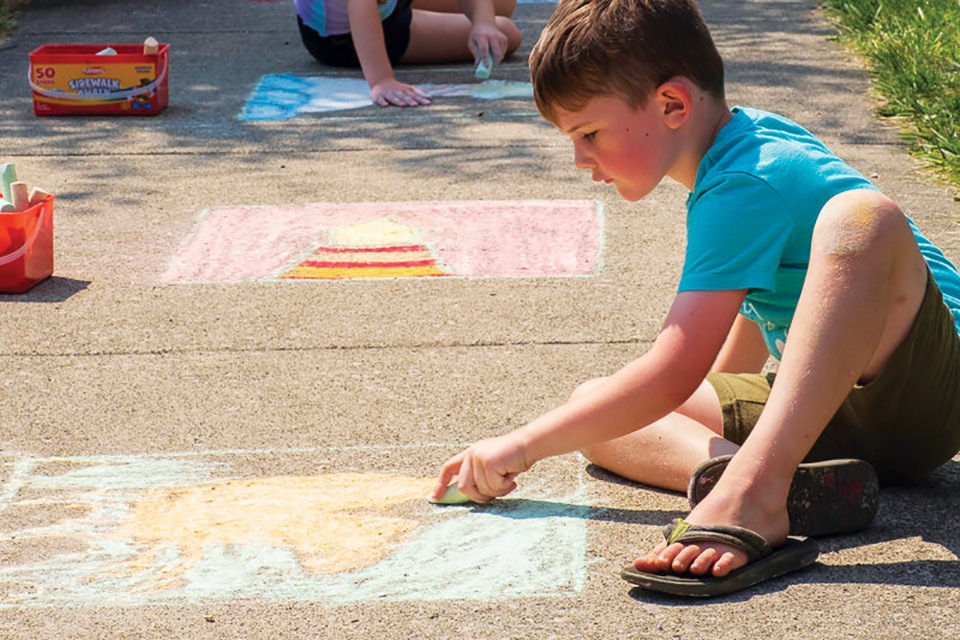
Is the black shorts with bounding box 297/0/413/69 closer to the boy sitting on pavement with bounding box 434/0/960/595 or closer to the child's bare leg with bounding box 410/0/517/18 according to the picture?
the child's bare leg with bounding box 410/0/517/18

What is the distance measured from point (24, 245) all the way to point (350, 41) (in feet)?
10.2

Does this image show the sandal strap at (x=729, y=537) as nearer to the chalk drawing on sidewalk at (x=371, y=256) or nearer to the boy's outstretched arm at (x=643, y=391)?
the boy's outstretched arm at (x=643, y=391)

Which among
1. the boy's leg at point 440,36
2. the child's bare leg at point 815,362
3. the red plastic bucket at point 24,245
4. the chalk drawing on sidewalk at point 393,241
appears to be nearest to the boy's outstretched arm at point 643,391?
the child's bare leg at point 815,362

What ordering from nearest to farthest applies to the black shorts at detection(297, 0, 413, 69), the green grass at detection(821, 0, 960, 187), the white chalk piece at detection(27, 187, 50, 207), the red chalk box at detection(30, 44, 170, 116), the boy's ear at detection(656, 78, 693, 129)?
the boy's ear at detection(656, 78, 693, 129) < the white chalk piece at detection(27, 187, 50, 207) < the green grass at detection(821, 0, 960, 187) < the red chalk box at detection(30, 44, 170, 116) < the black shorts at detection(297, 0, 413, 69)

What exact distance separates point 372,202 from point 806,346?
8.72 ft

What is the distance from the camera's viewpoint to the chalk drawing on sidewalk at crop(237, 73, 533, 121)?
596cm

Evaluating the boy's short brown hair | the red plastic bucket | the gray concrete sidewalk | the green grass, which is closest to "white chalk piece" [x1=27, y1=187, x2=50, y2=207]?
the red plastic bucket

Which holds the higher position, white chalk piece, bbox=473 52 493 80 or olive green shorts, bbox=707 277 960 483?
olive green shorts, bbox=707 277 960 483

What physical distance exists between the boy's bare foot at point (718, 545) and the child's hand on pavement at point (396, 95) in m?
4.02

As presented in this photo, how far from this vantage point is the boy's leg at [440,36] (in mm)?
6719

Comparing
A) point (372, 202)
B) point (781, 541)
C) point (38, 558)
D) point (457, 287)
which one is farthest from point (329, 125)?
point (781, 541)

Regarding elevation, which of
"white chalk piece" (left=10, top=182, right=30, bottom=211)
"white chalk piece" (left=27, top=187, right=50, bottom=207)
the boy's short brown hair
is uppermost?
the boy's short brown hair

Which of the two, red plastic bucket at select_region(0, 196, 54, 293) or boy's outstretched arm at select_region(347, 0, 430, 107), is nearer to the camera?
red plastic bucket at select_region(0, 196, 54, 293)

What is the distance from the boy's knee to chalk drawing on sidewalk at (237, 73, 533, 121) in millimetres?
3954
